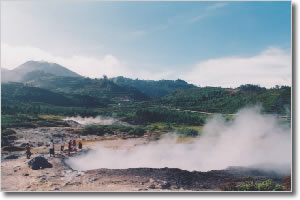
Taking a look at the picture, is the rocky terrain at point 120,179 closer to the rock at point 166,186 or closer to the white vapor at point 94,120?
the rock at point 166,186

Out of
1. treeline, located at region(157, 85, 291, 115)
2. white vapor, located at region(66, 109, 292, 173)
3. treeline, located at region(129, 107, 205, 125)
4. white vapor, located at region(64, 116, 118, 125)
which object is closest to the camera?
white vapor, located at region(66, 109, 292, 173)

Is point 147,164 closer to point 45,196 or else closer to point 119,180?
point 119,180

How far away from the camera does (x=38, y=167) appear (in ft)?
45.1

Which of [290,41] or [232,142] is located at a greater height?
[290,41]

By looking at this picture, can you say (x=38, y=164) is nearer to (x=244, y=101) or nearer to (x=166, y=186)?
(x=166, y=186)

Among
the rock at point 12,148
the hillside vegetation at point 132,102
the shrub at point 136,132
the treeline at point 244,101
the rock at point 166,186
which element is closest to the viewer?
the rock at point 166,186

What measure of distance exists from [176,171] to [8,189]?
706cm

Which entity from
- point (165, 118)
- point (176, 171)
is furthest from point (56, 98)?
point (176, 171)

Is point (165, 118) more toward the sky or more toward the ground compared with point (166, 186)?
more toward the sky

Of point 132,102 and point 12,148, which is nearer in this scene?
point 12,148

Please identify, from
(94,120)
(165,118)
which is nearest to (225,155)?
(165,118)

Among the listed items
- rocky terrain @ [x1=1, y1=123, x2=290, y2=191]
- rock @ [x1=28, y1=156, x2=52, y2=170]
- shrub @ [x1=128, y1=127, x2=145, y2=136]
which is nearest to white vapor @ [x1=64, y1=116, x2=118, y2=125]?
shrub @ [x1=128, y1=127, x2=145, y2=136]

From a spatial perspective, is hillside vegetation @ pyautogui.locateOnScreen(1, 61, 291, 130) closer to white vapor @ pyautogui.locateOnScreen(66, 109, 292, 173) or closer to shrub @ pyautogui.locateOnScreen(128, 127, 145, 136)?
white vapor @ pyautogui.locateOnScreen(66, 109, 292, 173)

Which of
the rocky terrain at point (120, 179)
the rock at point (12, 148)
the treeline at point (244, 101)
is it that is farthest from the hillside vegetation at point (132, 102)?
the rock at point (12, 148)
